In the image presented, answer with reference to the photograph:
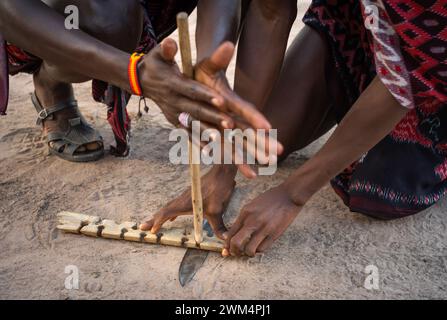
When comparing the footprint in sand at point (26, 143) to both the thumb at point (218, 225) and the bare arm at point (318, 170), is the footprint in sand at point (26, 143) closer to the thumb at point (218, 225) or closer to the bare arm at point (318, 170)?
the thumb at point (218, 225)

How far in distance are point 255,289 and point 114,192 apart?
2.29 ft

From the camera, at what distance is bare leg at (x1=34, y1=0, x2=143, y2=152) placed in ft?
5.78

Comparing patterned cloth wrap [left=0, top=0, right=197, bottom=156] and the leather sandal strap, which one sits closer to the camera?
patterned cloth wrap [left=0, top=0, right=197, bottom=156]

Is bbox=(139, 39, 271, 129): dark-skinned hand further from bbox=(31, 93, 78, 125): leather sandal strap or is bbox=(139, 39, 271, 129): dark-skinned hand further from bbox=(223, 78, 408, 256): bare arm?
bbox=(31, 93, 78, 125): leather sandal strap

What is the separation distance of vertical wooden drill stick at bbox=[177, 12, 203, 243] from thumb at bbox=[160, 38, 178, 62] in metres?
0.03

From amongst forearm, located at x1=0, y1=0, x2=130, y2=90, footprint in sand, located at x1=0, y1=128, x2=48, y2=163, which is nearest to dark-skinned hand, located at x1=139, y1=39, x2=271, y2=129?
forearm, located at x1=0, y1=0, x2=130, y2=90

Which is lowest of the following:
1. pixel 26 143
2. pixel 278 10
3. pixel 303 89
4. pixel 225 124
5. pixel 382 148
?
pixel 26 143

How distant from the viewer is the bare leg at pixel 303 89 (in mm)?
1907

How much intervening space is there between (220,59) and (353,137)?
45 centimetres

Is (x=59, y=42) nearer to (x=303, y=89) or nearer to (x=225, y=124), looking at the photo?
(x=225, y=124)

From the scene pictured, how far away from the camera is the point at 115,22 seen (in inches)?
71.7

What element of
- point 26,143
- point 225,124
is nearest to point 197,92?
point 225,124

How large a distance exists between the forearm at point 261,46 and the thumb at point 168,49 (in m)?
0.41
